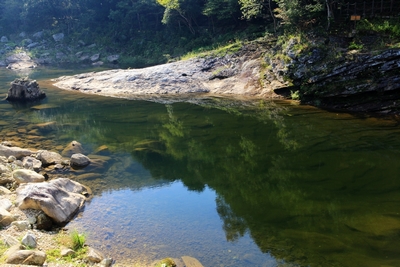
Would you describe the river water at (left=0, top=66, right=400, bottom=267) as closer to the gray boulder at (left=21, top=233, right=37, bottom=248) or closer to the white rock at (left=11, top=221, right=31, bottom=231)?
the white rock at (left=11, top=221, right=31, bottom=231)

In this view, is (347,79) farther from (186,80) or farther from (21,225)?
(21,225)

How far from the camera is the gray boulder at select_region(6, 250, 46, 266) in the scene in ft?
23.1

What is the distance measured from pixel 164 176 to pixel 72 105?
17.1 m

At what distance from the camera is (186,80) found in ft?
104

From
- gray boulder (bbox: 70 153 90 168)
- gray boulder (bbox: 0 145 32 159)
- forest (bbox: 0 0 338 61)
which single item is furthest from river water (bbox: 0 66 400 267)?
forest (bbox: 0 0 338 61)

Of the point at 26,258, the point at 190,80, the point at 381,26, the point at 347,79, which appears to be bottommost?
the point at 26,258

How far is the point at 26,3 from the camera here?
77250 mm

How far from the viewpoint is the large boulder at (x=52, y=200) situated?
1030 cm

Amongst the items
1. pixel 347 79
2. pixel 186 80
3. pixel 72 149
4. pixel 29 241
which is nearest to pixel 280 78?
pixel 347 79

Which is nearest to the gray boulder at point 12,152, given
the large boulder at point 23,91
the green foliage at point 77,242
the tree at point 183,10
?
the green foliage at point 77,242

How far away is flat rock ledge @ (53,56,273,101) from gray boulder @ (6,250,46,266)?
2286 centimetres

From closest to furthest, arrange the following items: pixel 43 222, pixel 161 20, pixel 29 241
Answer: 1. pixel 29 241
2. pixel 43 222
3. pixel 161 20

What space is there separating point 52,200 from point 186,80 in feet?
74.1

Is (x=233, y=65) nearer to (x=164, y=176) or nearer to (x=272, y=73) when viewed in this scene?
(x=272, y=73)
